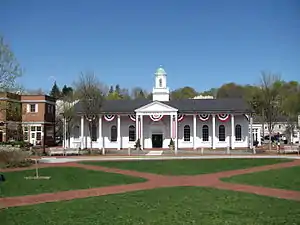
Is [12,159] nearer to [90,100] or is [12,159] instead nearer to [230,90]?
[90,100]

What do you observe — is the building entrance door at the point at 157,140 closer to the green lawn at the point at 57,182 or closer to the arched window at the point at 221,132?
the arched window at the point at 221,132

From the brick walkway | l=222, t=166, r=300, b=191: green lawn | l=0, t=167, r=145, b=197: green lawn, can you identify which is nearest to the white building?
l=222, t=166, r=300, b=191: green lawn

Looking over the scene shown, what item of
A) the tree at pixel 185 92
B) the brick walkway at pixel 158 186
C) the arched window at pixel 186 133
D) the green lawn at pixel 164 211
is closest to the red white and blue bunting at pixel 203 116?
the arched window at pixel 186 133

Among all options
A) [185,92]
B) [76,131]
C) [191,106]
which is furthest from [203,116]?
[185,92]

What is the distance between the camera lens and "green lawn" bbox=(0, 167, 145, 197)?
14211mm

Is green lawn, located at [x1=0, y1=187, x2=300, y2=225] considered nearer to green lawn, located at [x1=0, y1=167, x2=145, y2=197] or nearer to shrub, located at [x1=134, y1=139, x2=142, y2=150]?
green lawn, located at [x1=0, y1=167, x2=145, y2=197]

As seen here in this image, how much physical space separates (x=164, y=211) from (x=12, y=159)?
1750 cm

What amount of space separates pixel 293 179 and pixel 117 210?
→ 32.4 feet

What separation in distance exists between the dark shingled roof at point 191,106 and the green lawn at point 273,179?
1066 inches

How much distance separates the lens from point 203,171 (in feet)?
67.8

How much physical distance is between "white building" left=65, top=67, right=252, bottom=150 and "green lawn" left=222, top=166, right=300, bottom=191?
26583mm

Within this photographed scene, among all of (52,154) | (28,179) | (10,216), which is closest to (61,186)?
(28,179)

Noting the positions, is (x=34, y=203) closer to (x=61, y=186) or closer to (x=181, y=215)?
(x=61, y=186)

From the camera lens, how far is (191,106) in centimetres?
4847
